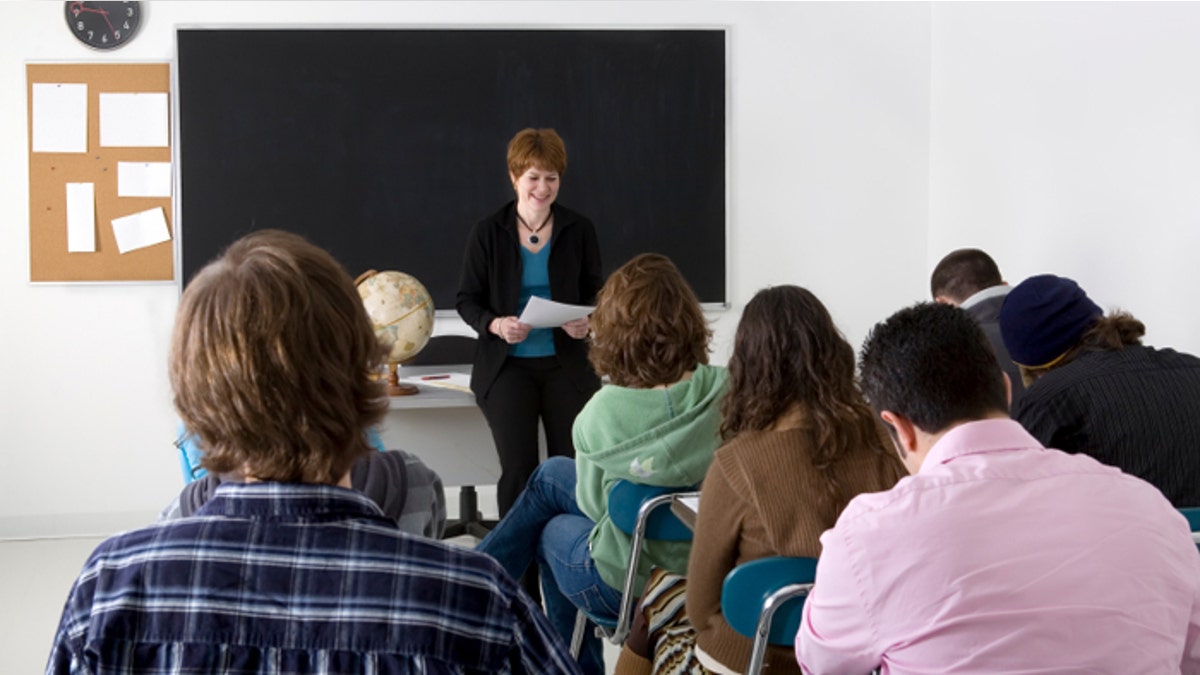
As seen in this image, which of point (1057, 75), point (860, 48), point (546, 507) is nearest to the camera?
point (546, 507)

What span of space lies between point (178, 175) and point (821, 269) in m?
2.91

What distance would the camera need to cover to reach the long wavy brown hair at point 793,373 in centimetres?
188

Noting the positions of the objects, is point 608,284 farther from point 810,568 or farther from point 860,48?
point 860,48

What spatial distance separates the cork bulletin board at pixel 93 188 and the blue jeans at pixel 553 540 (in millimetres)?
2851

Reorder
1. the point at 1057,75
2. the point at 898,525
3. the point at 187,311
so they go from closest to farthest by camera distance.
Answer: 1. the point at 187,311
2. the point at 898,525
3. the point at 1057,75

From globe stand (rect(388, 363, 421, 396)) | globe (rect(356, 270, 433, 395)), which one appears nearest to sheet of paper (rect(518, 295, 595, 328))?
globe (rect(356, 270, 433, 395))

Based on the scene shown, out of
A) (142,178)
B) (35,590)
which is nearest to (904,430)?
(35,590)

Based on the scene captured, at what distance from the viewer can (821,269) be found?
5363mm

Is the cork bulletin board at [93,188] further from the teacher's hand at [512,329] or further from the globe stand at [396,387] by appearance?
the teacher's hand at [512,329]

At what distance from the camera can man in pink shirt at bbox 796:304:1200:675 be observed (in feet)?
3.88

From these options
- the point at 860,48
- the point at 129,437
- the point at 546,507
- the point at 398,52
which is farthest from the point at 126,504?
the point at 860,48

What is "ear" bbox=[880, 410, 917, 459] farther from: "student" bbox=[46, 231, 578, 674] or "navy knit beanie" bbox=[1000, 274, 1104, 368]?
"navy knit beanie" bbox=[1000, 274, 1104, 368]

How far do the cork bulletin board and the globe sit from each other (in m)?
1.84

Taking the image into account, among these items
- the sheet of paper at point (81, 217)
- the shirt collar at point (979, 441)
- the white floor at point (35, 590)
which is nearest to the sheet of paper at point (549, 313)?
the white floor at point (35, 590)
